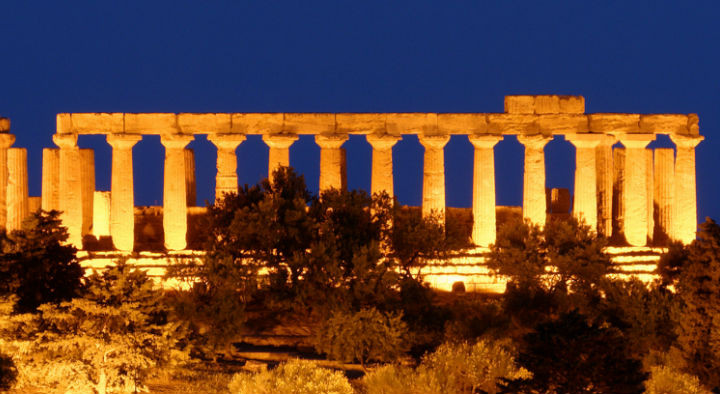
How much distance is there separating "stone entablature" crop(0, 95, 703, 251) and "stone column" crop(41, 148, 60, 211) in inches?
1.6

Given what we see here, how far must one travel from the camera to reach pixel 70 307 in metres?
34.3

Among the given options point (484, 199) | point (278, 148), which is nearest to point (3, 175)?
point (278, 148)

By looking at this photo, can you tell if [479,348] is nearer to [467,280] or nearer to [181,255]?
[467,280]

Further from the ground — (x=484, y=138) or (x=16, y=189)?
(x=484, y=138)

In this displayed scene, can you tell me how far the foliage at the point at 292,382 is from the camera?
33.8m

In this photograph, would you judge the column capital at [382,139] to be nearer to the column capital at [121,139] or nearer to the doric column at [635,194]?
the column capital at [121,139]

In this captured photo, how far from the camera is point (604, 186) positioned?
183 feet

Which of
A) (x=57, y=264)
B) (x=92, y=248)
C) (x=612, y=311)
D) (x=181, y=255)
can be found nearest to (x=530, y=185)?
(x=612, y=311)

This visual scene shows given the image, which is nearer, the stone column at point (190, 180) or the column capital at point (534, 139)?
the column capital at point (534, 139)

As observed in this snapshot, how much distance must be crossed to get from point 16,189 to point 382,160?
15585mm

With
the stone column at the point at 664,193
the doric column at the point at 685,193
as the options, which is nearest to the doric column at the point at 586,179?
the stone column at the point at 664,193

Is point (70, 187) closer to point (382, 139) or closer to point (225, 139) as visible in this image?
point (225, 139)

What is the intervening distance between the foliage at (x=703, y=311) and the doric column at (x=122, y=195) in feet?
73.3

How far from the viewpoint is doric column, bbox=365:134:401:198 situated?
5272 cm
